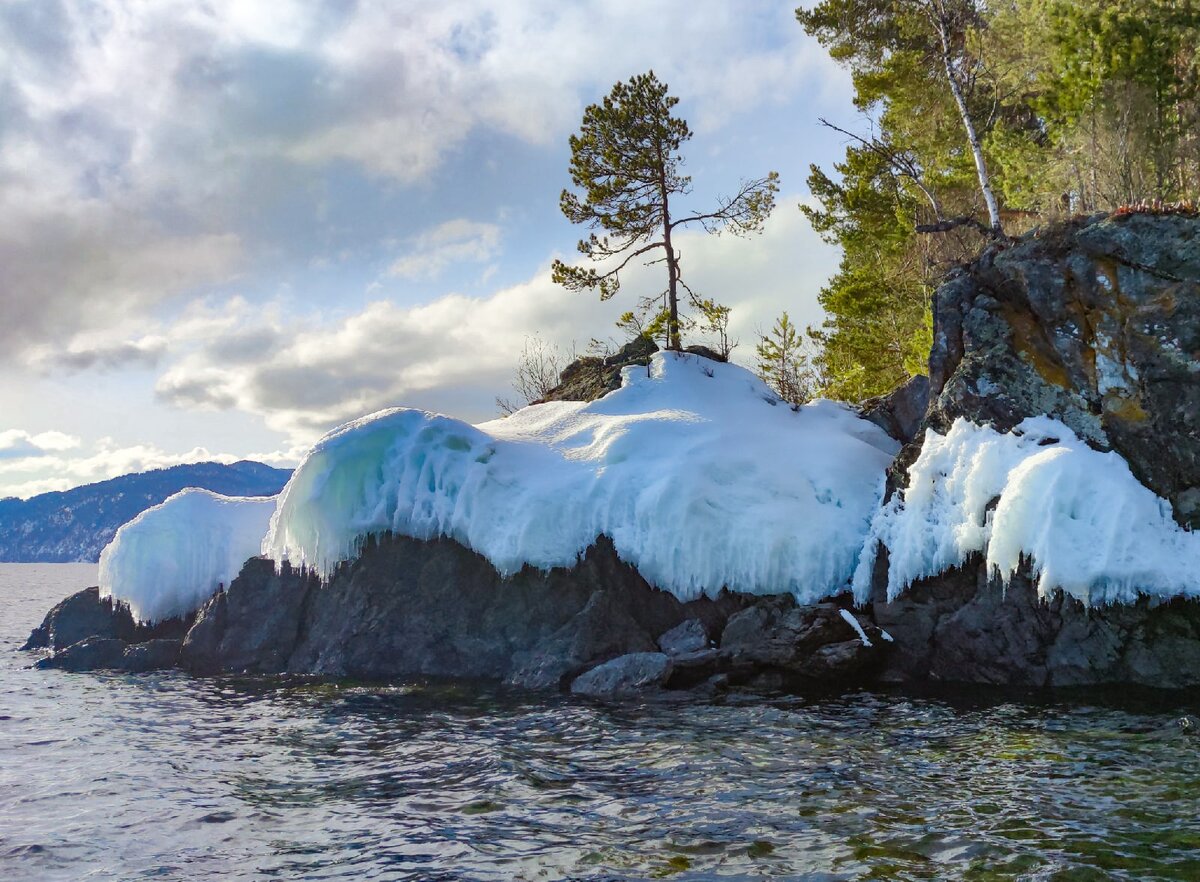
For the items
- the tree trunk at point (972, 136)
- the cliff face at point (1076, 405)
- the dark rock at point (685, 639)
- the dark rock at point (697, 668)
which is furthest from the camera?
the tree trunk at point (972, 136)

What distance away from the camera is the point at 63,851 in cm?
770

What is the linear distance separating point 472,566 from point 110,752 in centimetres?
750

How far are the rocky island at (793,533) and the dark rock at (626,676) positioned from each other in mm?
43

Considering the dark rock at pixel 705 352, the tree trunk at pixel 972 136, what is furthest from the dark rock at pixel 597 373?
the tree trunk at pixel 972 136

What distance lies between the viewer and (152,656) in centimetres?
1984

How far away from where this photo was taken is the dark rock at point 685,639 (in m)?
A: 15.2

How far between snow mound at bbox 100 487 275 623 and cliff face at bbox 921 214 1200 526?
16651 mm

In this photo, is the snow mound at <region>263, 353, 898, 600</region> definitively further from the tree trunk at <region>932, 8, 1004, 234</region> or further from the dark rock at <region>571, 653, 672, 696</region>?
the tree trunk at <region>932, 8, 1004, 234</region>

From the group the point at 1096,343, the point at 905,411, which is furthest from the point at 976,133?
the point at 1096,343

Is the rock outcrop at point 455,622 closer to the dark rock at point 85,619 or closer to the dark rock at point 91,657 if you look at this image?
the dark rock at point 91,657

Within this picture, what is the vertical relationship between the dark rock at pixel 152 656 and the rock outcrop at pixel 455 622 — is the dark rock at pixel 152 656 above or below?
below

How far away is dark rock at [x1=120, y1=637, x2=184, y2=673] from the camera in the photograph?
19656 millimetres

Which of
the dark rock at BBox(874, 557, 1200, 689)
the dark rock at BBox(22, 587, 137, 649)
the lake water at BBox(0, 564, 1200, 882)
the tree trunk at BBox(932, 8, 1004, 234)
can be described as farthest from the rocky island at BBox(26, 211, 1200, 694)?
the tree trunk at BBox(932, 8, 1004, 234)

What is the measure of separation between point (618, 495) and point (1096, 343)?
908 cm
